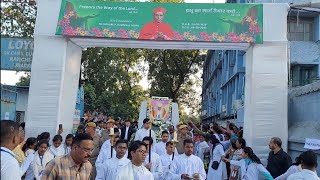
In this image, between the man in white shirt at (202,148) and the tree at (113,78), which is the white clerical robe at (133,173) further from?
the tree at (113,78)

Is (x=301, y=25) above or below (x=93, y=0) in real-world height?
above

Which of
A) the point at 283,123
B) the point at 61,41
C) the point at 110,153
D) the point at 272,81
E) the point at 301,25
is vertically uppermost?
the point at 301,25

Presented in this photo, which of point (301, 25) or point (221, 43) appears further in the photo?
point (301, 25)

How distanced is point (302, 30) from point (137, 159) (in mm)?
18098

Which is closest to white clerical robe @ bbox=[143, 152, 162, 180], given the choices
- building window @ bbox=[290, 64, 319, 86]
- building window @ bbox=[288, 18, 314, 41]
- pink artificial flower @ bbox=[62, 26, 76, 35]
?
pink artificial flower @ bbox=[62, 26, 76, 35]

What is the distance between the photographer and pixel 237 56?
24.6 meters

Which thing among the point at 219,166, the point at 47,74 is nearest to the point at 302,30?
the point at 219,166

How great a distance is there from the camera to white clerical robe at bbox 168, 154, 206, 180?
6.84 meters

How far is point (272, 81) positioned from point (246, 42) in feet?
3.94

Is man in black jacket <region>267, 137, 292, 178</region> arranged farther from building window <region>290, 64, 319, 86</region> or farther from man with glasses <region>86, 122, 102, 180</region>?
building window <region>290, 64, 319, 86</region>

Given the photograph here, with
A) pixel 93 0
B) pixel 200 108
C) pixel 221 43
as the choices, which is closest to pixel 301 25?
pixel 221 43

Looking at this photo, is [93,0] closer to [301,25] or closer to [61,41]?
[61,41]

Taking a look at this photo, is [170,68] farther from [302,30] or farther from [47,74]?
[47,74]

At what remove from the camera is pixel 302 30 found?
68.6ft
